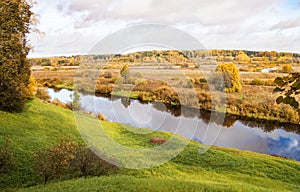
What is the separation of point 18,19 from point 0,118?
259 inches

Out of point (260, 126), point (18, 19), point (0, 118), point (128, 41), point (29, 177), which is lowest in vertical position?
point (260, 126)

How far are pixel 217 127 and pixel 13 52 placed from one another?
19.9 m

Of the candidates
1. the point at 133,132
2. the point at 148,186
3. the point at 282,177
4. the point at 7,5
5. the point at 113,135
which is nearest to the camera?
the point at 148,186

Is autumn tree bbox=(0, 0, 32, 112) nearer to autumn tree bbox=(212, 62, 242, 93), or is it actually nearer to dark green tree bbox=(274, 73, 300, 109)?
dark green tree bbox=(274, 73, 300, 109)

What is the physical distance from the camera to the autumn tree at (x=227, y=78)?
A: 39.4 m

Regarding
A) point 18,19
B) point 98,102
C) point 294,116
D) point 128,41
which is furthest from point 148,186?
point 98,102

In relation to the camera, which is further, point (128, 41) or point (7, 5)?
point (7, 5)

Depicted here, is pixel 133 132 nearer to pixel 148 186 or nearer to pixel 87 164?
pixel 87 164

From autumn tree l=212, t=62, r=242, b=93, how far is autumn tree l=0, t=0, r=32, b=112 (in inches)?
1053

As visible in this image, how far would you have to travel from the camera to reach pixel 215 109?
114 feet

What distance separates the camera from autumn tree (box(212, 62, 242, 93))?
129 feet

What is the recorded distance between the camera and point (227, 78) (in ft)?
132

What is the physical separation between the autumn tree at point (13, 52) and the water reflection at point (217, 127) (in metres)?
7.18

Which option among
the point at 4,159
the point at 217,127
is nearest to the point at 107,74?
the point at 217,127
